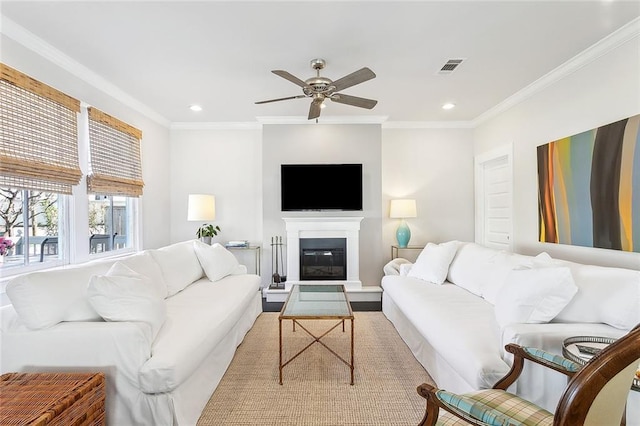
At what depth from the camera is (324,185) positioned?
15.1 feet

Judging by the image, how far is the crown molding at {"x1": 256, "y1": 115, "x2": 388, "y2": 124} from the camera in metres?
4.53

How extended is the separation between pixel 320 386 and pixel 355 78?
2.36 m

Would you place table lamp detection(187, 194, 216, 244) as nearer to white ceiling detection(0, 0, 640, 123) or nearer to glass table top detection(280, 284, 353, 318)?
white ceiling detection(0, 0, 640, 123)

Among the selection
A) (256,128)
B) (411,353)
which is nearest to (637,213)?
(411,353)

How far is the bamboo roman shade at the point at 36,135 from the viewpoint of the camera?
220 centimetres

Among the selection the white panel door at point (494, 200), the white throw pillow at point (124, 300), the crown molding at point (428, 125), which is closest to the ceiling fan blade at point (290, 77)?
the white throw pillow at point (124, 300)

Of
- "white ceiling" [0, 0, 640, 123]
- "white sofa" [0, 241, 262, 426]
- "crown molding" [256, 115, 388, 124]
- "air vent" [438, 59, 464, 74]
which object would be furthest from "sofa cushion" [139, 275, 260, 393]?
"air vent" [438, 59, 464, 74]

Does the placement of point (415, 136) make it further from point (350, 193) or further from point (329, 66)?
point (329, 66)

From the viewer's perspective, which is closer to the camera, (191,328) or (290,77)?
(191,328)

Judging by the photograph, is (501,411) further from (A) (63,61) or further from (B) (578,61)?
(A) (63,61)

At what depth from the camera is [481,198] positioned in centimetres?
465

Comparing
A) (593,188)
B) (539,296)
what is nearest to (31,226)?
(539,296)

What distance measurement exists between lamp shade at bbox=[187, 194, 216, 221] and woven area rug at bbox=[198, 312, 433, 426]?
190 cm

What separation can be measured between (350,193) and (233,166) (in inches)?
73.4
